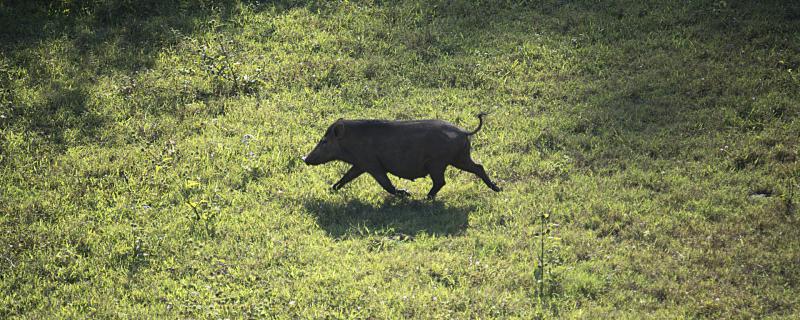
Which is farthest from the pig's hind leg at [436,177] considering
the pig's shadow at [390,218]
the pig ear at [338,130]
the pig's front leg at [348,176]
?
the pig ear at [338,130]

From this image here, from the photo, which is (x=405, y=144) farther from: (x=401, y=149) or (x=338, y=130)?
(x=338, y=130)

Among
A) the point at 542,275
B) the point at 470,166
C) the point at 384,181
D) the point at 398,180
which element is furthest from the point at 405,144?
the point at 542,275

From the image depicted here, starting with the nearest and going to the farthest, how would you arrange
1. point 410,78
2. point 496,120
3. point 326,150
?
point 326,150 < point 496,120 < point 410,78

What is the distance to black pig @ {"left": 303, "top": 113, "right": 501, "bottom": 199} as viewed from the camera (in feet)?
34.2

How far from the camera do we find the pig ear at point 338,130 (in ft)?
35.4

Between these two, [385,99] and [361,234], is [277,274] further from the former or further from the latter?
[385,99]

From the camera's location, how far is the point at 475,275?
29.3ft

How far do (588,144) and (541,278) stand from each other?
4096 mm

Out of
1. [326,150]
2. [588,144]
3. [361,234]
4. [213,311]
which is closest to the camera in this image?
[213,311]

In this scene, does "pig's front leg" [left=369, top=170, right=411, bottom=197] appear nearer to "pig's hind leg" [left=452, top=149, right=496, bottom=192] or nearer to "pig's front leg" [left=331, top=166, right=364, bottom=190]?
"pig's front leg" [left=331, top=166, right=364, bottom=190]

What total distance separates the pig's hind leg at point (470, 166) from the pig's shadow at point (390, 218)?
42 centimetres

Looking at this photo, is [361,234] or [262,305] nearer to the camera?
[262,305]

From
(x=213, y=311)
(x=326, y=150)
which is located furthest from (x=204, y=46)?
(x=213, y=311)

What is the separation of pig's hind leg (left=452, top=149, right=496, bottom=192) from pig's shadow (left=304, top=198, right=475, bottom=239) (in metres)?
0.42
